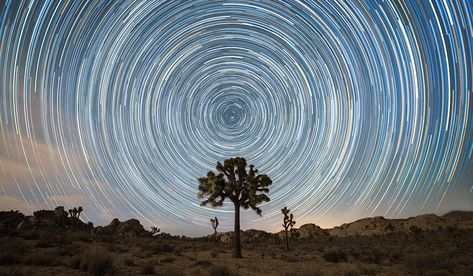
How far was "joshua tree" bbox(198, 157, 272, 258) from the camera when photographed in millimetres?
22734

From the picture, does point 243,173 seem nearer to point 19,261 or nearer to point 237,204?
point 237,204

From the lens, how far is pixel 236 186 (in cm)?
2320

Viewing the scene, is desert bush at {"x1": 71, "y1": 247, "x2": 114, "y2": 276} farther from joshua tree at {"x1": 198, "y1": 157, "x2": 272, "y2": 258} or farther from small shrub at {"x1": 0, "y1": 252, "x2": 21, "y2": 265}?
joshua tree at {"x1": 198, "y1": 157, "x2": 272, "y2": 258}

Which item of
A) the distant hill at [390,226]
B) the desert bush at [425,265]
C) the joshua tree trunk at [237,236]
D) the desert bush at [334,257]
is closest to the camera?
the desert bush at [425,265]

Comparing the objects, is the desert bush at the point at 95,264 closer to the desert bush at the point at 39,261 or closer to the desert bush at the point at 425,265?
the desert bush at the point at 39,261

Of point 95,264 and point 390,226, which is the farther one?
point 390,226

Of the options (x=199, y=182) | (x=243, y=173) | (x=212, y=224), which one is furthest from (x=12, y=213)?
(x=243, y=173)

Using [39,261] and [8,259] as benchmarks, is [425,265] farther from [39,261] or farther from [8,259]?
[8,259]

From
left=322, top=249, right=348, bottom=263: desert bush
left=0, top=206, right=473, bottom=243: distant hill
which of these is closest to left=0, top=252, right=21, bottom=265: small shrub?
left=0, top=206, right=473, bottom=243: distant hill

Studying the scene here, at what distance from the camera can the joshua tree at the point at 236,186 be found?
22.7 meters

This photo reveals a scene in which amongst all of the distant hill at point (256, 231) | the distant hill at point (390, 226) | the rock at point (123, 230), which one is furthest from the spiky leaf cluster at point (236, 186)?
the distant hill at point (390, 226)

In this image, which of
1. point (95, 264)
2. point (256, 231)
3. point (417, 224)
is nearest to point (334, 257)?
point (95, 264)

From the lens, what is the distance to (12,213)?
5478 centimetres

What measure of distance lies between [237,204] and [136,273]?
12.5 metres
